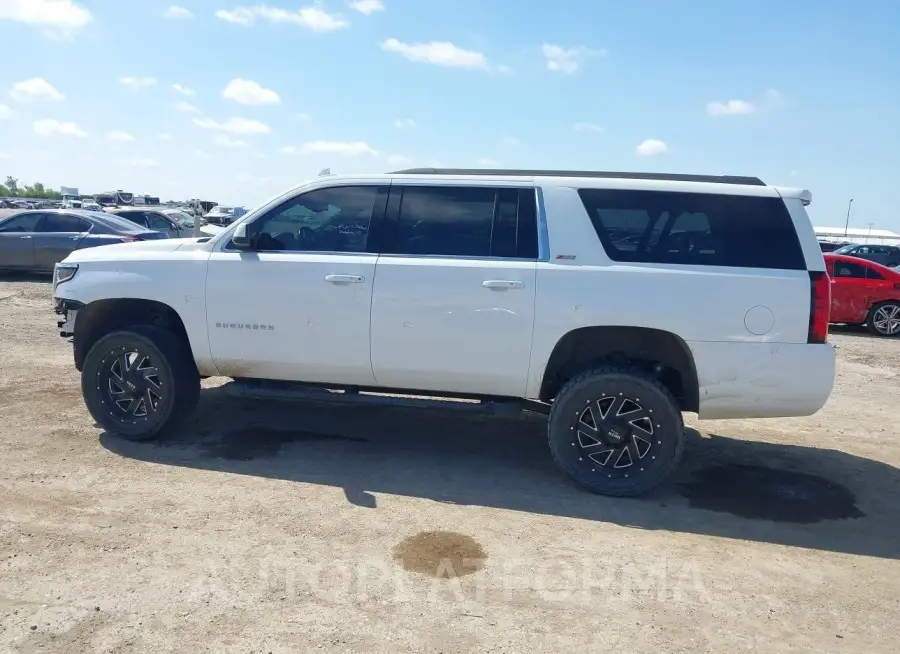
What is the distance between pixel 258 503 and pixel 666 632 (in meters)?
2.53

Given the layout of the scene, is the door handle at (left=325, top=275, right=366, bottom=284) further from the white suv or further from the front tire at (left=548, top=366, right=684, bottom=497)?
the front tire at (left=548, top=366, right=684, bottom=497)

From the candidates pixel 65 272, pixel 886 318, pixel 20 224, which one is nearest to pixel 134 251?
pixel 65 272

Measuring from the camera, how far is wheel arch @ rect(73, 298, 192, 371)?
5.78m

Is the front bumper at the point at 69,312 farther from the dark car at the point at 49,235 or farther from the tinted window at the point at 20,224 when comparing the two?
the tinted window at the point at 20,224

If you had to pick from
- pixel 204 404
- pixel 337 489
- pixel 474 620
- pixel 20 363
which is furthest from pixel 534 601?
pixel 20 363

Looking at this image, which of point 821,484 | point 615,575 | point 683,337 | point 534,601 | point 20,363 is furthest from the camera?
point 20,363

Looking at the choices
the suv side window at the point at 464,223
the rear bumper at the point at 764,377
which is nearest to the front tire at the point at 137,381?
the suv side window at the point at 464,223

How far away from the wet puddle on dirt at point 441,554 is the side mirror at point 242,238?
249 cm

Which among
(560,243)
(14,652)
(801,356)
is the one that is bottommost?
(14,652)

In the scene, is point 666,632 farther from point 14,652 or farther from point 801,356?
point 14,652

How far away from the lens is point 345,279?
5.21m

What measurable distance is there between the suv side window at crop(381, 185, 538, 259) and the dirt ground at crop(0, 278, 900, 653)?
1.60 meters

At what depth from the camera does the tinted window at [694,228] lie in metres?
4.84

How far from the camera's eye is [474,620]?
134 inches
